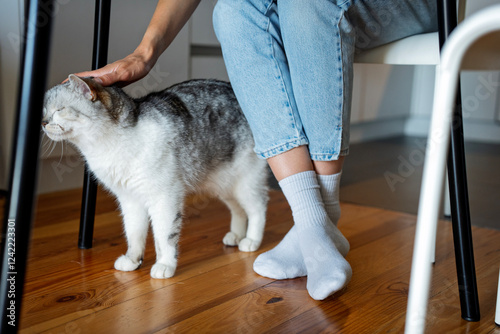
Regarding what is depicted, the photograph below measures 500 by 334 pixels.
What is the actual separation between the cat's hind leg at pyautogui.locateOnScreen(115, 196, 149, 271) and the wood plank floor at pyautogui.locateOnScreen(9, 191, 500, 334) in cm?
3

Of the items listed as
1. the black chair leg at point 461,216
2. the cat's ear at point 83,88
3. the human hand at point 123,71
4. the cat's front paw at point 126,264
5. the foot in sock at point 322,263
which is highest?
the human hand at point 123,71

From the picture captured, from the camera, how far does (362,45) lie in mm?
1104

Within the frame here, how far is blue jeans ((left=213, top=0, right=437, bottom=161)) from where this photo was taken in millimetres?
970

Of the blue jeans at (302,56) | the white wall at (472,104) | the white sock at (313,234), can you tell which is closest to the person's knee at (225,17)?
the blue jeans at (302,56)

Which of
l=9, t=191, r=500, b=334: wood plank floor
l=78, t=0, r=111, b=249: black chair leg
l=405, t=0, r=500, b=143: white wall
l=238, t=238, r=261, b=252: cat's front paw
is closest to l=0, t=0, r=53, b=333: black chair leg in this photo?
l=9, t=191, r=500, b=334: wood plank floor

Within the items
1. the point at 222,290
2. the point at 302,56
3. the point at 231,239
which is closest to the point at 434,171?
the point at 302,56

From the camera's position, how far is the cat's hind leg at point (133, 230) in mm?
1153

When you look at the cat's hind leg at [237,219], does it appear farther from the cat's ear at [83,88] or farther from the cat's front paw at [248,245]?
the cat's ear at [83,88]

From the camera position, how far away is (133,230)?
3.83 ft

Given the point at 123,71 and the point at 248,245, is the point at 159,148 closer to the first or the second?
the point at 123,71

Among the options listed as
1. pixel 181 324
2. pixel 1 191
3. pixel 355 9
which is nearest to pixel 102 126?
pixel 181 324

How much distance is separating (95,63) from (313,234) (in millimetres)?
669

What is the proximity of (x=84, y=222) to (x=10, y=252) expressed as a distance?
2.39 feet

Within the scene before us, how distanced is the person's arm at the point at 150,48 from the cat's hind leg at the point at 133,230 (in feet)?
0.93
